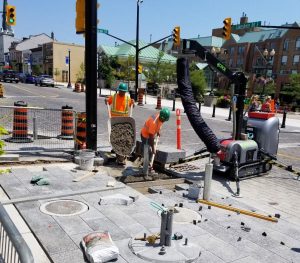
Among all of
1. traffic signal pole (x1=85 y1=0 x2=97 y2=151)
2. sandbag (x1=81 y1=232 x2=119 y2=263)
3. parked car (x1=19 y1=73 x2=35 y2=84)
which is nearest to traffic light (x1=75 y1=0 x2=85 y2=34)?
traffic signal pole (x1=85 y1=0 x2=97 y2=151)

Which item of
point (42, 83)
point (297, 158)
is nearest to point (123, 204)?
point (297, 158)

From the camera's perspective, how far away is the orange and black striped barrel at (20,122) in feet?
33.0

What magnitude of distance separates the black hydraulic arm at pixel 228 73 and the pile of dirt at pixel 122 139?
7.93 feet

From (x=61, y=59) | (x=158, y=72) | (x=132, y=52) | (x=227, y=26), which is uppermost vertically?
(x=132, y=52)

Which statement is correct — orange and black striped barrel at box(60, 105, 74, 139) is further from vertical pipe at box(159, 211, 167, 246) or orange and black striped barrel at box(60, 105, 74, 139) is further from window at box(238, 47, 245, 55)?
window at box(238, 47, 245, 55)

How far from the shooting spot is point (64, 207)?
545 cm

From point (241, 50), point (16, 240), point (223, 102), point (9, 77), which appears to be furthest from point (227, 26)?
point (241, 50)

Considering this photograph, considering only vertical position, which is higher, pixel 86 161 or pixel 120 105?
pixel 120 105

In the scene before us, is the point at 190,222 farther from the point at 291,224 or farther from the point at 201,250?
the point at 291,224

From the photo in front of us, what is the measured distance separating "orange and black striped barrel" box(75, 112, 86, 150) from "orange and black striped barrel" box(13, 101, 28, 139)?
1.98 metres

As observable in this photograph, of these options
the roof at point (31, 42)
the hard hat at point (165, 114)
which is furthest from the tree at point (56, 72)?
the hard hat at point (165, 114)

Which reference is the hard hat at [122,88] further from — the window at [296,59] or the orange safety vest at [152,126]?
the window at [296,59]

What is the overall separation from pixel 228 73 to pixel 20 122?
633 centimetres

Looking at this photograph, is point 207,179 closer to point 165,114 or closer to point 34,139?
point 165,114
